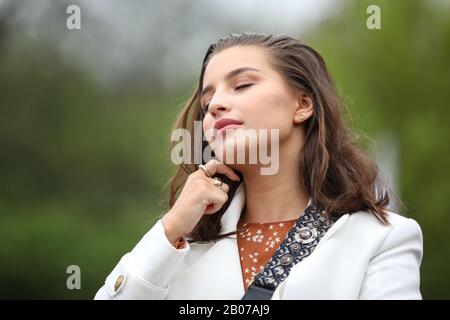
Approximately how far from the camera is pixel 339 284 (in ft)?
5.45

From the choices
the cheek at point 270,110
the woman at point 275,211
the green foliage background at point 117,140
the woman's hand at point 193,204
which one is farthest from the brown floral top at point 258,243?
the green foliage background at point 117,140

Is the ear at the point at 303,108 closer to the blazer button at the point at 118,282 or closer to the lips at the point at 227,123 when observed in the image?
the lips at the point at 227,123

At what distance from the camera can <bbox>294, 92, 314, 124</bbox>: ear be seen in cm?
200

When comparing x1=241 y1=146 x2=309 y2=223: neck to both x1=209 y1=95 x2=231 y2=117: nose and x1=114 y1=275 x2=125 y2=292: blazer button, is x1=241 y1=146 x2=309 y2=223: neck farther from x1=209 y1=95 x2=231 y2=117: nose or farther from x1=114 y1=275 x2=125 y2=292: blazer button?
x1=114 y1=275 x2=125 y2=292: blazer button

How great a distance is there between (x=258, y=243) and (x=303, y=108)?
17.7 inches

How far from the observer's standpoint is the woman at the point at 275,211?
169 centimetres

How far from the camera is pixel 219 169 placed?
198 cm

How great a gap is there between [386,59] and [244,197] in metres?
5.38

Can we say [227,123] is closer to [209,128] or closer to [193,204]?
[209,128]

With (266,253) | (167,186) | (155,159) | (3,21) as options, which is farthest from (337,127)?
(3,21)

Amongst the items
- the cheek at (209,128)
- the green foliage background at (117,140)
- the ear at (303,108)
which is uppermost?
the ear at (303,108)

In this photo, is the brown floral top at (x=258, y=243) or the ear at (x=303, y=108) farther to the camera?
the ear at (x=303, y=108)

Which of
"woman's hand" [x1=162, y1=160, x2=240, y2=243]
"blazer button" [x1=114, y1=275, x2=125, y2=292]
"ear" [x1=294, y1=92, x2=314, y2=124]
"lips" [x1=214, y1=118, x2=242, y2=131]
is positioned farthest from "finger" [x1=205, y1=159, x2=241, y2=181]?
"blazer button" [x1=114, y1=275, x2=125, y2=292]

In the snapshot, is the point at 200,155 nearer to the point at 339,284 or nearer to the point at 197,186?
the point at 197,186
